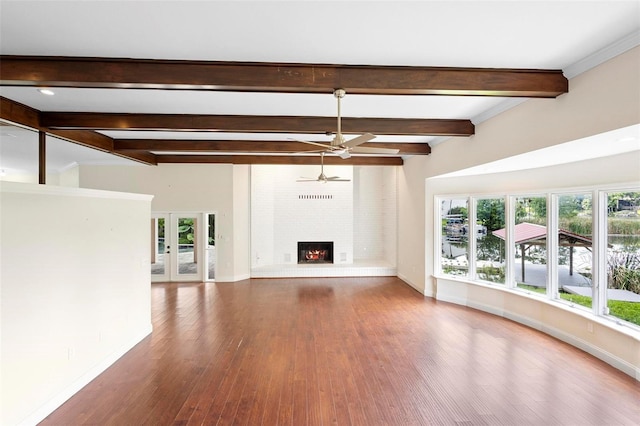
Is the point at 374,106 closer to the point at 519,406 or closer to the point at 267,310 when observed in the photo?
the point at 519,406

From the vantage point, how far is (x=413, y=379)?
357 cm

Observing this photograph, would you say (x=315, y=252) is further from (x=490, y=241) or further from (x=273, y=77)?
(x=273, y=77)

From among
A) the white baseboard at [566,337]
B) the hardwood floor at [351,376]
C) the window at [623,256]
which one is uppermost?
the window at [623,256]

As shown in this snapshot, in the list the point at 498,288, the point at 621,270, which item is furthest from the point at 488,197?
the point at 621,270

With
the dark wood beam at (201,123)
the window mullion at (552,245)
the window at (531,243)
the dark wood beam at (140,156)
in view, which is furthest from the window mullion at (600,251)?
the dark wood beam at (140,156)

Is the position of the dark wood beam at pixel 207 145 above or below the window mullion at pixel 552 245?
above

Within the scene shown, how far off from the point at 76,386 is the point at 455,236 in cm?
666

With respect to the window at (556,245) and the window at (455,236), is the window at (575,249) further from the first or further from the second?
the window at (455,236)

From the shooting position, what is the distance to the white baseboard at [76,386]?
2.91 metres

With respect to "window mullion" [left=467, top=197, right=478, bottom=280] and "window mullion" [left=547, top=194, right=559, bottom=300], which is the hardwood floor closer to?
"window mullion" [left=547, top=194, right=559, bottom=300]

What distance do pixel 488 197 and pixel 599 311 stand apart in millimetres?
2522

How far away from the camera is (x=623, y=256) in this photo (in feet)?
13.1

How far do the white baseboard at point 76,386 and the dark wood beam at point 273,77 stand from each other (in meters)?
3.09

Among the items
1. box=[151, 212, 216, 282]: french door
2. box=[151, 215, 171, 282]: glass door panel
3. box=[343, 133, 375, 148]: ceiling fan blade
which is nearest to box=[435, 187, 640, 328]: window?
box=[343, 133, 375, 148]: ceiling fan blade
